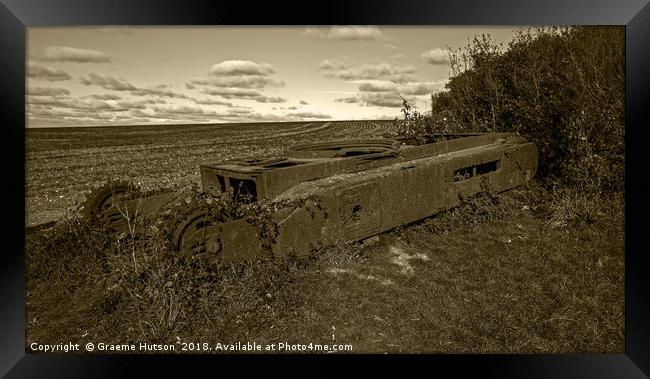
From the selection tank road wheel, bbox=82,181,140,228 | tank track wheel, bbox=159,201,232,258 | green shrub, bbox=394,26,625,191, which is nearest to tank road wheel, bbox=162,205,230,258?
tank track wheel, bbox=159,201,232,258

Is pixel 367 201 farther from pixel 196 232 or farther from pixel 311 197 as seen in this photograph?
pixel 196 232

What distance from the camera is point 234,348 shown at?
3.18 meters

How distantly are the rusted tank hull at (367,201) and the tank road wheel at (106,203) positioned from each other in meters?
1.77

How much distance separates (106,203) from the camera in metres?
4.75

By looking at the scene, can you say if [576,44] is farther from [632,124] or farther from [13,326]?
[13,326]

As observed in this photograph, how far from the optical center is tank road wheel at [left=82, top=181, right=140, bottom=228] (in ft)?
15.0

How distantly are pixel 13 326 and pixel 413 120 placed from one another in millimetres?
8019

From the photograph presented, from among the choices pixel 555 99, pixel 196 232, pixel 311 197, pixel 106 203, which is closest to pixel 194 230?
pixel 196 232

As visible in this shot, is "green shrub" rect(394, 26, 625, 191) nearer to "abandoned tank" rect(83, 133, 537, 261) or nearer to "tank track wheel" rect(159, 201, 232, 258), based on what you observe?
"abandoned tank" rect(83, 133, 537, 261)
